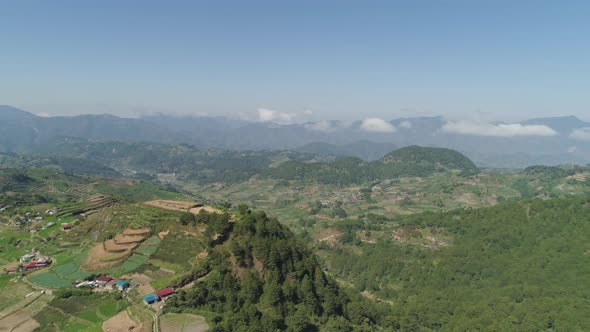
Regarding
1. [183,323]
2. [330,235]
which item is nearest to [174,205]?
[183,323]

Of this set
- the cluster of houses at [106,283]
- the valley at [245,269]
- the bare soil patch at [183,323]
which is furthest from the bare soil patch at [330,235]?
the bare soil patch at [183,323]

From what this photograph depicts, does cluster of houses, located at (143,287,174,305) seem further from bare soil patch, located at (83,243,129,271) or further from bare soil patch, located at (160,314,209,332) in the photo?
bare soil patch, located at (83,243,129,271)

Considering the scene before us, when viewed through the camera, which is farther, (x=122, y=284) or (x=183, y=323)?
(x=122, y=284)

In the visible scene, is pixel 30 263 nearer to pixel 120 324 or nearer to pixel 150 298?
pixel 150 298

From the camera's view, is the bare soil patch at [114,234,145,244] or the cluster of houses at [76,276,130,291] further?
the bare soil patch at [114,234,145,244]

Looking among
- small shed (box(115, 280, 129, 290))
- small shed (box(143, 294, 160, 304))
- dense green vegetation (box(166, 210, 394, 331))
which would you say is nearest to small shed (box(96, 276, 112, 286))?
small shed (box(115, 280, 129, 290))

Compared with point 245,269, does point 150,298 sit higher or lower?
lower

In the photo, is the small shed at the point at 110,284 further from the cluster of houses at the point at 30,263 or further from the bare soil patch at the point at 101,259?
the cluster of houses at the point at 30,263
